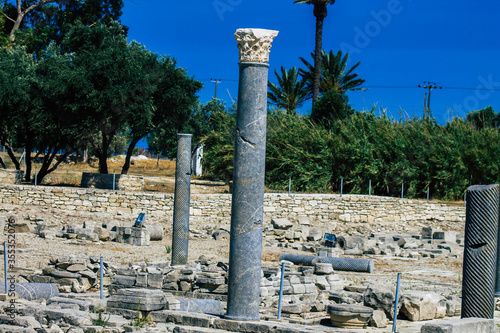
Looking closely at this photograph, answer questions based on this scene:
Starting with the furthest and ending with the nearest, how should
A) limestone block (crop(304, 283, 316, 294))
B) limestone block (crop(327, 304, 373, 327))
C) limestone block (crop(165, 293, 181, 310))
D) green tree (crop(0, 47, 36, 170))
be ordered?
1. green tree (crop(0, 47, 36, 170))
2. limestone block (crop(304, 283, 316, 294))
3. limestone block (crop(165, 293, 181, 310))
4. limestone block (crop(327, 304, 373, 327))

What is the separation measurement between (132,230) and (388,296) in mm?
12156

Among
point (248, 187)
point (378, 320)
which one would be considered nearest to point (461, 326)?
point (378, 320)

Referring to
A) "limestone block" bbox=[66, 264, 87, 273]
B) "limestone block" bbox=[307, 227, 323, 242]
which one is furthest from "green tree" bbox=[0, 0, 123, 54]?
"limestone block" bbox=[66, 264, 87, 273]

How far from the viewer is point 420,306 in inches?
426

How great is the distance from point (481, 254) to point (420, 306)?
2076 mm

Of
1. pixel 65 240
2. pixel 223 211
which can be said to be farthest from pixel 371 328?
pixel 223 211

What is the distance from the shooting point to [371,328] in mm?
9836

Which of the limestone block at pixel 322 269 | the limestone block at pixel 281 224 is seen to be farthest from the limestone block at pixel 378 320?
the limestone block at pixel 281 224

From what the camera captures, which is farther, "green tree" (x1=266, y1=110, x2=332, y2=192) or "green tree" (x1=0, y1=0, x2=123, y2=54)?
"green tree" (x1=0, y1=0, x2=123, y2=54)

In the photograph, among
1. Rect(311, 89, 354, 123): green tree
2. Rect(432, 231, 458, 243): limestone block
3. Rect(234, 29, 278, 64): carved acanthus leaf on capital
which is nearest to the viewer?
Rect(234, 29, 278, 64): carved acanthus leaf on capital

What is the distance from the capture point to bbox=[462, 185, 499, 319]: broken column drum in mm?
9078

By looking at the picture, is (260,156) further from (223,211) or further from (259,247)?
(223,211)

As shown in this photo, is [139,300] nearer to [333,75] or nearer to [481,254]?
[481,254]

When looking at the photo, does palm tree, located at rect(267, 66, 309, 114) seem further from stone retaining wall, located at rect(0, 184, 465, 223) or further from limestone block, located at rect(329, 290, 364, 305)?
limestone block, located at rect(329, 290, 364, 305)
